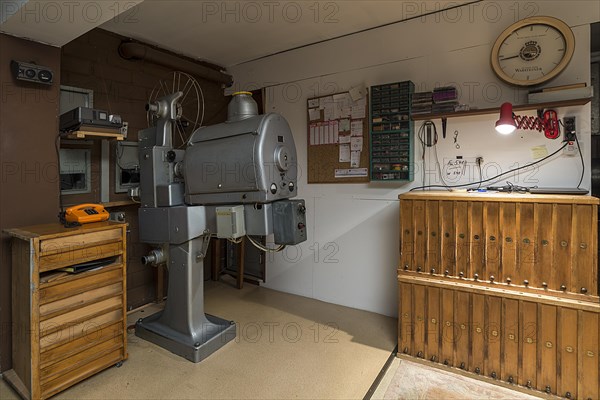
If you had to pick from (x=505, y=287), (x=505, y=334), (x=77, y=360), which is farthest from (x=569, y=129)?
(x=77, y=360)

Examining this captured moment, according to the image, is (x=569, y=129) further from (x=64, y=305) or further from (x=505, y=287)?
(x=64, y=305)

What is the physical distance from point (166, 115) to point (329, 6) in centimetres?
160

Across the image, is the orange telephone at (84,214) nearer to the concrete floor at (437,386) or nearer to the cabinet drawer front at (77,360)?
the cabinet drawer front at (77,360)

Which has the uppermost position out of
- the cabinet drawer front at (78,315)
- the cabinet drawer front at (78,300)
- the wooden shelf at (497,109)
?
the wooden shelf at (497,109)

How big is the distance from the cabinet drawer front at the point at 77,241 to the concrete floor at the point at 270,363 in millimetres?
895

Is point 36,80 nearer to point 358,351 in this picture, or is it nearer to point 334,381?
point 334,381

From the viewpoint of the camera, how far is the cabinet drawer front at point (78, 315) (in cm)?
186

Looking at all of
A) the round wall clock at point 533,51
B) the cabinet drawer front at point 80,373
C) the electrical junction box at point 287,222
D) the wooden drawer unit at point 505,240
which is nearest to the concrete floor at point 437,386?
the wooden drawer unit at point 505,240

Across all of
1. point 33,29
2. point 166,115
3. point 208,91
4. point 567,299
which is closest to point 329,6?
point 166,115

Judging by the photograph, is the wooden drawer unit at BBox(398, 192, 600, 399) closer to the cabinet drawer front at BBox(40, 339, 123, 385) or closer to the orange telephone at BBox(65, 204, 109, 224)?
the cabinet drawer front at BBox(40, 339, 123, 385)

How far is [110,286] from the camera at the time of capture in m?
2.16

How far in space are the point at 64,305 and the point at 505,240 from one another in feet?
9.10

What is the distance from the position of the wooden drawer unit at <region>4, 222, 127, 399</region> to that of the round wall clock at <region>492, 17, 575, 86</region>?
301 cm

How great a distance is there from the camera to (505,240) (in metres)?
2.06
